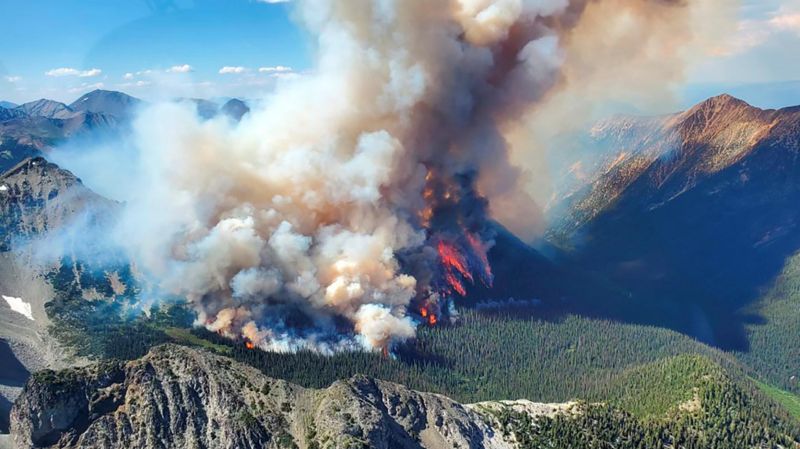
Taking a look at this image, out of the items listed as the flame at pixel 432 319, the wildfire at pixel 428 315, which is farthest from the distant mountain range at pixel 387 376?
the wildfire at pixel 428 315

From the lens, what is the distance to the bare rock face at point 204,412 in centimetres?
8706

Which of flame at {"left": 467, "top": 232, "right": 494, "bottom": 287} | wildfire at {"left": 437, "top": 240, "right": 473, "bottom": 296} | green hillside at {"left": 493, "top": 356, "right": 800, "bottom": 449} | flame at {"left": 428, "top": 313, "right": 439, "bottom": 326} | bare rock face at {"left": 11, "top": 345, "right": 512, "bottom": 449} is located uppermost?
flame at {"left": 467, "top": 232, "right": 494, "bottom": 287}

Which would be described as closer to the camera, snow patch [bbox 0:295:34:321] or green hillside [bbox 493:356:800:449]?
green hillside [bbox 493:356:800:449]

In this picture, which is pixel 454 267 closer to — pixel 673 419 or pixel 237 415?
pixel 673 419

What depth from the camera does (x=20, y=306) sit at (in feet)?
491

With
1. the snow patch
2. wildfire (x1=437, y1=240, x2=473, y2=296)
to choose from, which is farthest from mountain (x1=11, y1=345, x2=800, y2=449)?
wildfire (x1=437, y1=240, x2=473, y2=296)

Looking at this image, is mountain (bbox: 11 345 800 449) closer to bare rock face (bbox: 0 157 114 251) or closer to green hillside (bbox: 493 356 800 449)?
green hillside (bbox: 493 356 800 449)

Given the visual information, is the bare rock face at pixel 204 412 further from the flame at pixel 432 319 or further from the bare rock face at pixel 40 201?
the bare rock face at pixel 40 201

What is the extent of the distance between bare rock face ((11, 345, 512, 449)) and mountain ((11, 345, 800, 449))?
0.43 ft

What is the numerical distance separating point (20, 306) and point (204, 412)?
267 feet

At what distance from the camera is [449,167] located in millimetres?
184000

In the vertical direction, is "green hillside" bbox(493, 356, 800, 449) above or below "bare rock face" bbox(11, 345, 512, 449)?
above

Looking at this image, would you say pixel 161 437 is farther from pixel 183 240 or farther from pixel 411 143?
pixel 411 143

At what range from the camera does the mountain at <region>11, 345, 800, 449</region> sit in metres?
87.4
